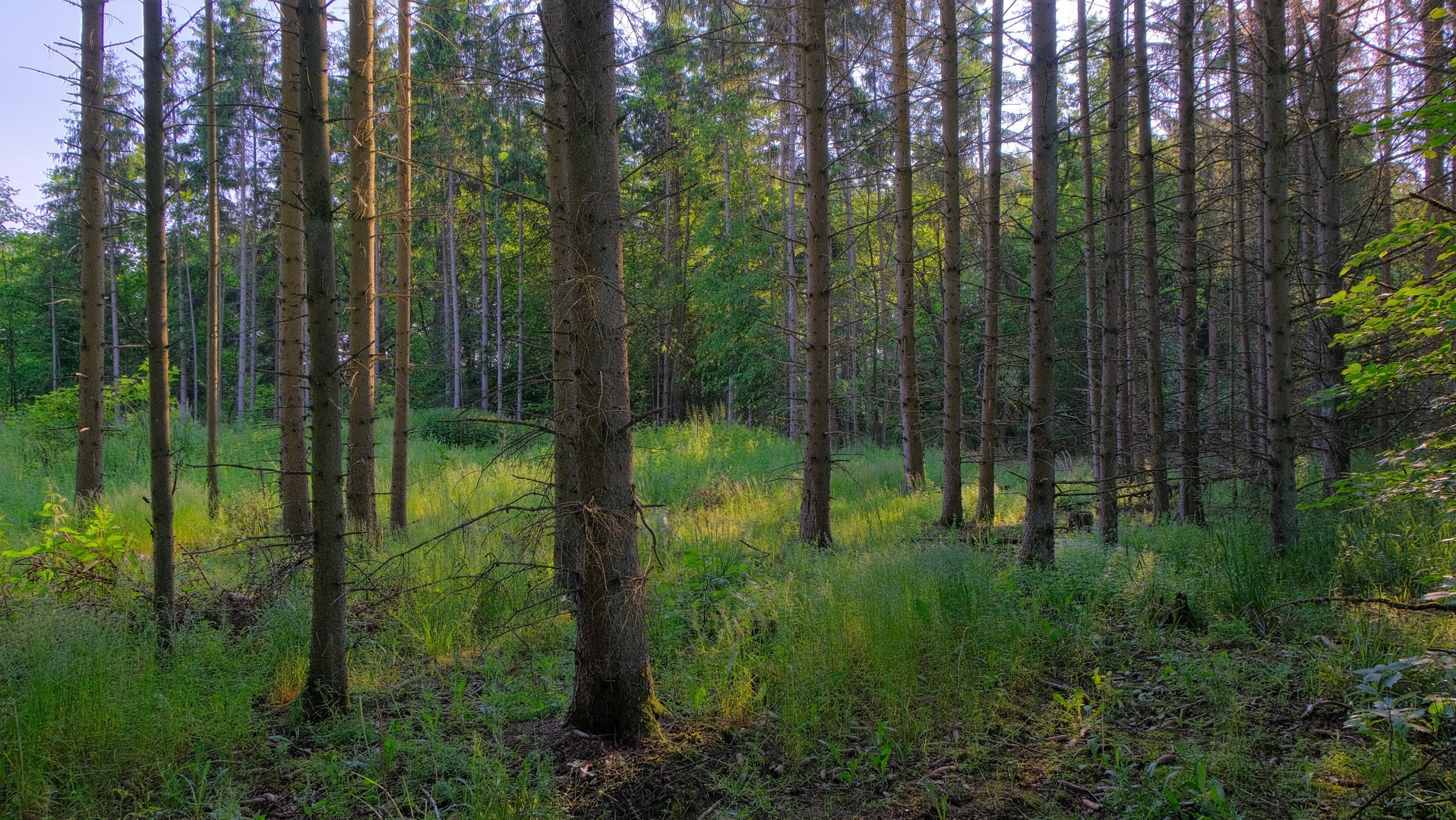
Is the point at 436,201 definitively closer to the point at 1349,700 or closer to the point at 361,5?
the point at 361,5

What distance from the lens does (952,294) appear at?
9.55 metres

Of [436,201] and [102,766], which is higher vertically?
[436,201]

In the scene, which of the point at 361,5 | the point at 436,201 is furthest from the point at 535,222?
the point at 361,5

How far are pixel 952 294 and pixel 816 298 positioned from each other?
280 cm

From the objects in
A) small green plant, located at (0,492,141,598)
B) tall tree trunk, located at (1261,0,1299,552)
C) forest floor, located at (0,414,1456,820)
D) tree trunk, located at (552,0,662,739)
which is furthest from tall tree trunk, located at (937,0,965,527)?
small green plant, located at (0,492,141,598)

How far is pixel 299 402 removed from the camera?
Answer: 7.57 metres

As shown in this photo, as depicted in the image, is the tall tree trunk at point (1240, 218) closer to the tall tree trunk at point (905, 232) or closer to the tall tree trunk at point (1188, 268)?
the tall tree trunk at point (1188, 268)

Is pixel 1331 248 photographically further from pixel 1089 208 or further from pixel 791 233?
pixel 791 233

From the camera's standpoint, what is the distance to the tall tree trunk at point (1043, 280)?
5816mm

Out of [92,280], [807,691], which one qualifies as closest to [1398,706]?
[807,691]

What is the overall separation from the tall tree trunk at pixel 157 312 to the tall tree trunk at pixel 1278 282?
854cm

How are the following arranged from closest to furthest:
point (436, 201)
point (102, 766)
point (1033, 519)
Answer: point (102, 766) < point (1033, 519) < point (436, 201)

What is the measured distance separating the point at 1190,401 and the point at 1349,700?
593cm

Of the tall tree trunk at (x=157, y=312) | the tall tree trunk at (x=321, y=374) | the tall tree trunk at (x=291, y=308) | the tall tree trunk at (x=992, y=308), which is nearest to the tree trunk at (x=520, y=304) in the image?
the tall tree trunk at (x=291, y=308)
